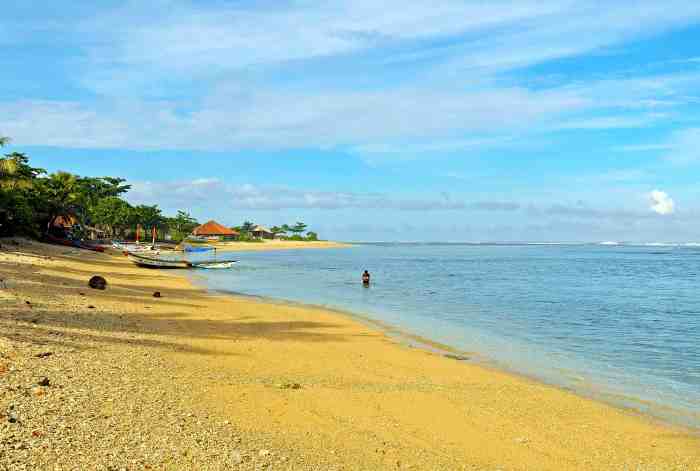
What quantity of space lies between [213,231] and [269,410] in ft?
487

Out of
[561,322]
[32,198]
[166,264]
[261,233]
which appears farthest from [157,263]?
[261,233]

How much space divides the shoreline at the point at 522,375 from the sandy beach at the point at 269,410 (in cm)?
38

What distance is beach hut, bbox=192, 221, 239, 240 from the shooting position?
15212 centimetres

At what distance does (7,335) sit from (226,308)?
1344 cm

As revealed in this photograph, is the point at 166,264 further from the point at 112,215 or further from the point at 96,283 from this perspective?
the point at 112,215

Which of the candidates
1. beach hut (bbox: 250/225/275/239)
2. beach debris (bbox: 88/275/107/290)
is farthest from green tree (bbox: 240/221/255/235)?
beach debris (bbox: 88/275/107/290)

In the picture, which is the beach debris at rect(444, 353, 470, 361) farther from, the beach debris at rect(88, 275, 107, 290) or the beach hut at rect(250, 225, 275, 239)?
the beach hut at rect(250, 225, 275, 239)

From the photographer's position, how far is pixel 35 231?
50781 millimetres

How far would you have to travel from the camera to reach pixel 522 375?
14617 millimetres

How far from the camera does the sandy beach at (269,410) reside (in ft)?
22.4

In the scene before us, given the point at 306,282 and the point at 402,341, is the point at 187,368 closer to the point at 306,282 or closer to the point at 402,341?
the point at 402,341

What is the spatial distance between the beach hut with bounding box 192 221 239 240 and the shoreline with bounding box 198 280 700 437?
427 ft

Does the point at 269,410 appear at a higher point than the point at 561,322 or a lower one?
higher

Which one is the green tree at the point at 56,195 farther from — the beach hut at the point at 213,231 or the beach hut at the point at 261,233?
the beach hut at the point at 261,233
